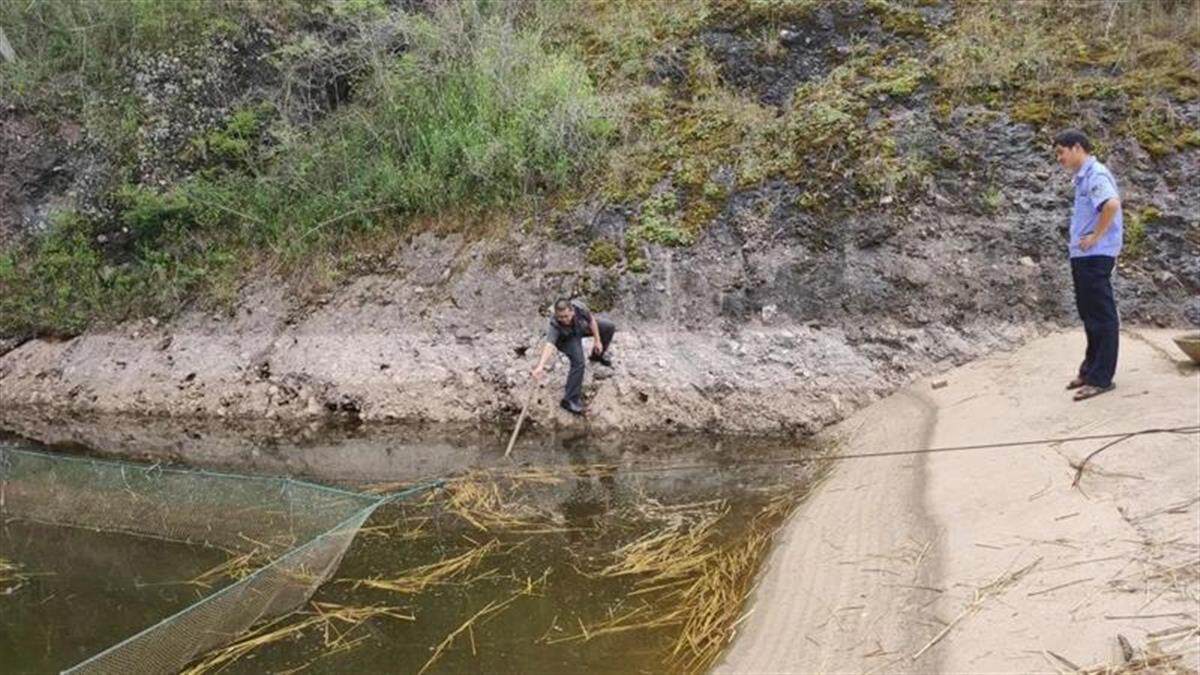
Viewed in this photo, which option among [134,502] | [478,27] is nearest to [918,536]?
[134,502]

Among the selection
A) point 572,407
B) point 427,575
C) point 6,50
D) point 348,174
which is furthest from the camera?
point 6,50

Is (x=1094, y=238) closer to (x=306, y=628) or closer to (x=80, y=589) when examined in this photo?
(x=306, y=628)

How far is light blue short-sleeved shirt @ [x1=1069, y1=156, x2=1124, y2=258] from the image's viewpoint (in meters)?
5.22

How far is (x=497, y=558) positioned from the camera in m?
5.75

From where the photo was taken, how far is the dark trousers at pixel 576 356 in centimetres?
792

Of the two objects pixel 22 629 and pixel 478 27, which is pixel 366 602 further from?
pixel 478 27

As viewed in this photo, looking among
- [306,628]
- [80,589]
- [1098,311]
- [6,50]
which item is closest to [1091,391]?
[1098,311]

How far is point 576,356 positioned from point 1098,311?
4.23 m

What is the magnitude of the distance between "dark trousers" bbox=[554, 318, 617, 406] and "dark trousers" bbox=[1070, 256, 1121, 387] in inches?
157

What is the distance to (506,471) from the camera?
23.9 ft

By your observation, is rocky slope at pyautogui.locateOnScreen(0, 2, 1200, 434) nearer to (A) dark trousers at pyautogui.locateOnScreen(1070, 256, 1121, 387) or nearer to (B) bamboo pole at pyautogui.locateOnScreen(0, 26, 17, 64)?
(A) dark trousers at pyautogui.locateOnScreen(1070, 256, 1121, 387)

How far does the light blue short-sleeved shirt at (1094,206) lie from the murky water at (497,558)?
8.18 ft

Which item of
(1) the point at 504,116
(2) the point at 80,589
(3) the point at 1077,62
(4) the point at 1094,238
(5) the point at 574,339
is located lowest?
(2) the point at 80,589

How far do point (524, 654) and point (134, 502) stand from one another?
12.0ft
